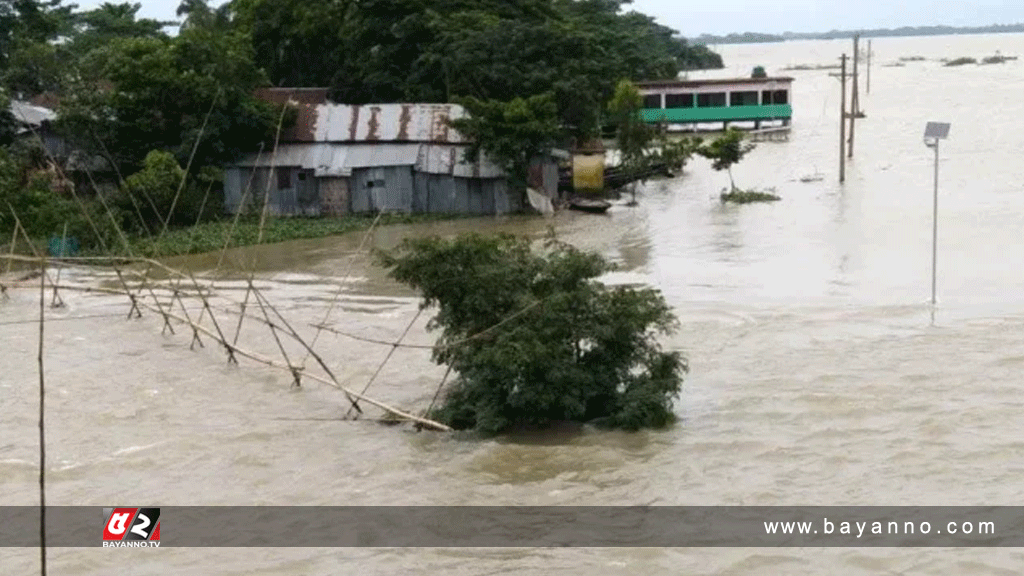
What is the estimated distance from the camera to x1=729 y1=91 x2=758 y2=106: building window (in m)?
36.9

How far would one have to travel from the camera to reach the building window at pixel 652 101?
36719 millimetres

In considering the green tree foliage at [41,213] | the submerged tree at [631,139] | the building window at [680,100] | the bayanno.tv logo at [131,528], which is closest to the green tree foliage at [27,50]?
the green tree foliage at [41,213]

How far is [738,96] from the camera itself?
3697cm

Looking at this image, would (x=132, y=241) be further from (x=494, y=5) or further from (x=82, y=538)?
(x=82, y=538)

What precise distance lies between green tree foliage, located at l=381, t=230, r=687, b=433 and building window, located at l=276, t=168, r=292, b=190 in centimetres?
1231

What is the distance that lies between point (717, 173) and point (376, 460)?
1962cm

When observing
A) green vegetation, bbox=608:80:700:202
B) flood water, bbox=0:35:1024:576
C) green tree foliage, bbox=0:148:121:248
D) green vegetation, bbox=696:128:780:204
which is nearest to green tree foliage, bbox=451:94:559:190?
flood water, bbox=0:35:1024:576

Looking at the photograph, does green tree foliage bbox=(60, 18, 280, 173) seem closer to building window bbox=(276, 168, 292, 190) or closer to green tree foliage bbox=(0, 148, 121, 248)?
building window bbox=(276, 168, 292, 190)

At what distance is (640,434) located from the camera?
31.1 feet

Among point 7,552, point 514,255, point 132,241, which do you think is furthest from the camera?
point 132,241

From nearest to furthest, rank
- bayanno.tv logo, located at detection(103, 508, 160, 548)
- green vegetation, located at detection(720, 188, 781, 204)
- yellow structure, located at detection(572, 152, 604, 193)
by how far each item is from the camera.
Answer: bayanno.tv logo, located at detection(103, 508, 160, 548) → green vegetation, located at detection(720, 188, 781, 204) → yellow structure, located at detection(572, 152, 604, 193)

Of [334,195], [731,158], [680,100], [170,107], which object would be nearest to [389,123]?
[334,195]

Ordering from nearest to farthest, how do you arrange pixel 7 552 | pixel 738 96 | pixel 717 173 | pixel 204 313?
1. pixel 7 552
2. pixel 204 313
3. pixel 717 173
4. pixel 738 96

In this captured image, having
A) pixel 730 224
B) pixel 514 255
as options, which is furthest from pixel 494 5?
pixel 514 255
